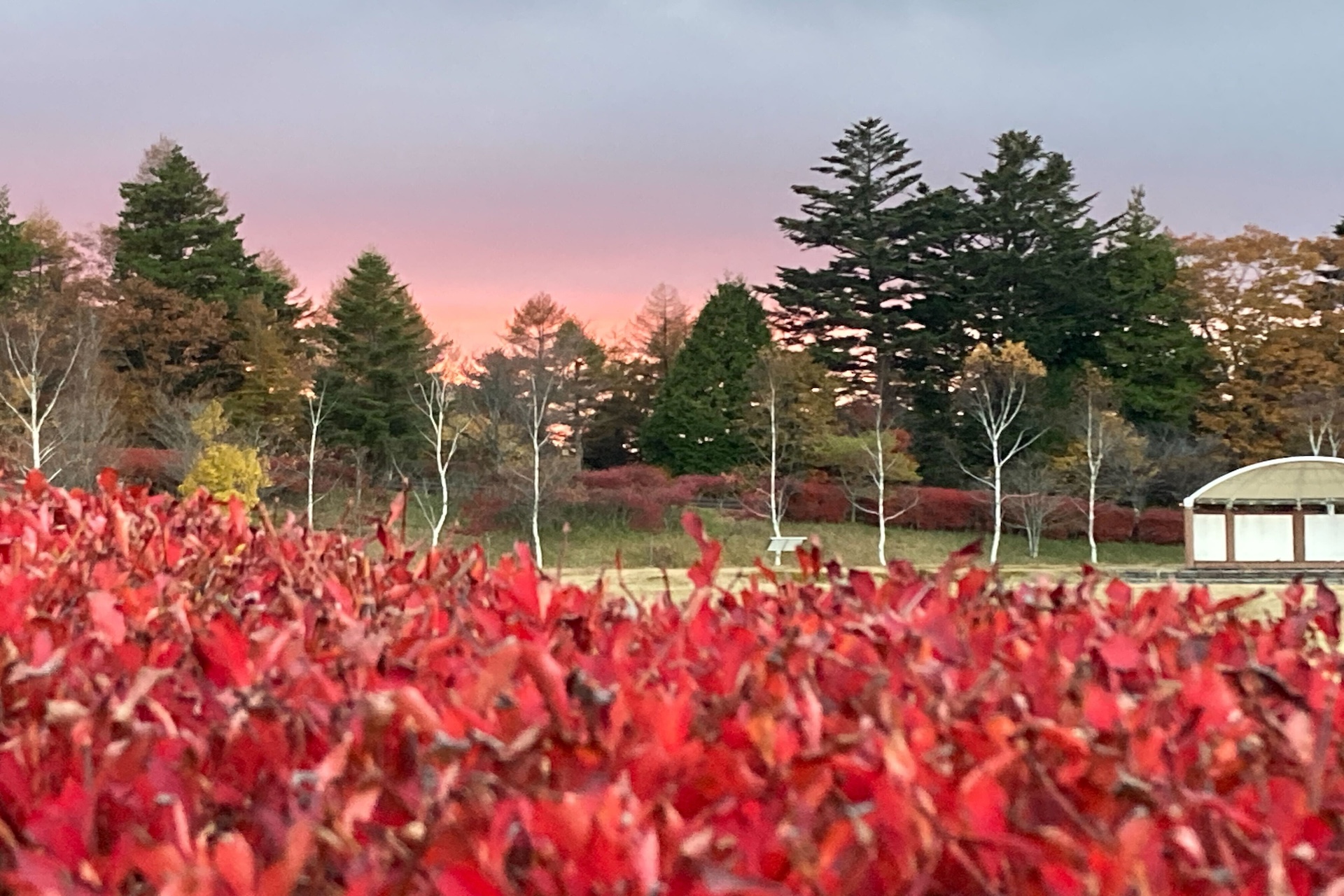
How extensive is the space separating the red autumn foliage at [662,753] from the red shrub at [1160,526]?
100ft

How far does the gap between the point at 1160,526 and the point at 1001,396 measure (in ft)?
16.5

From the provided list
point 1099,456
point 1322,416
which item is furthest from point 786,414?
point 1322,416

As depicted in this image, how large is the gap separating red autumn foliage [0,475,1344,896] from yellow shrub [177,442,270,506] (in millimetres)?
23804

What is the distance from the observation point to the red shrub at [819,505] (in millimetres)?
31453

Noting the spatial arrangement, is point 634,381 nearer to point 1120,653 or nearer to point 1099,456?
point 1099,456

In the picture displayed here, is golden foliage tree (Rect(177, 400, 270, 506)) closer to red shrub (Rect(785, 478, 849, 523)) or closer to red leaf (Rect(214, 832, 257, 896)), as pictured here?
red shrub (Rect(785, 478, 849, 523))

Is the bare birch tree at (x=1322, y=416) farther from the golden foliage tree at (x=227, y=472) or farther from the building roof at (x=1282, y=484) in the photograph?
the golden foliage tree at (x=227, y=472)

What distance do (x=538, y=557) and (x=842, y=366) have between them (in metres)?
14.7

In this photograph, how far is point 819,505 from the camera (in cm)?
3166

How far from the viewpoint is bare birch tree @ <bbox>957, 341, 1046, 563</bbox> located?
102 feet

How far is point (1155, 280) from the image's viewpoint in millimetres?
35656

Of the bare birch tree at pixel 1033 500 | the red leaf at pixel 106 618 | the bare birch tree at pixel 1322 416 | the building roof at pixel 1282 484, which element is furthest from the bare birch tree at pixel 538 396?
the red leaf at pixel 106 618

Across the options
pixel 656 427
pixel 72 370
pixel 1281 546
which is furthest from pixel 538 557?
pixel 1281 546

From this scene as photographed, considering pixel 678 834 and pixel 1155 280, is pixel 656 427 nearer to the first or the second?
pixel 1155 280
